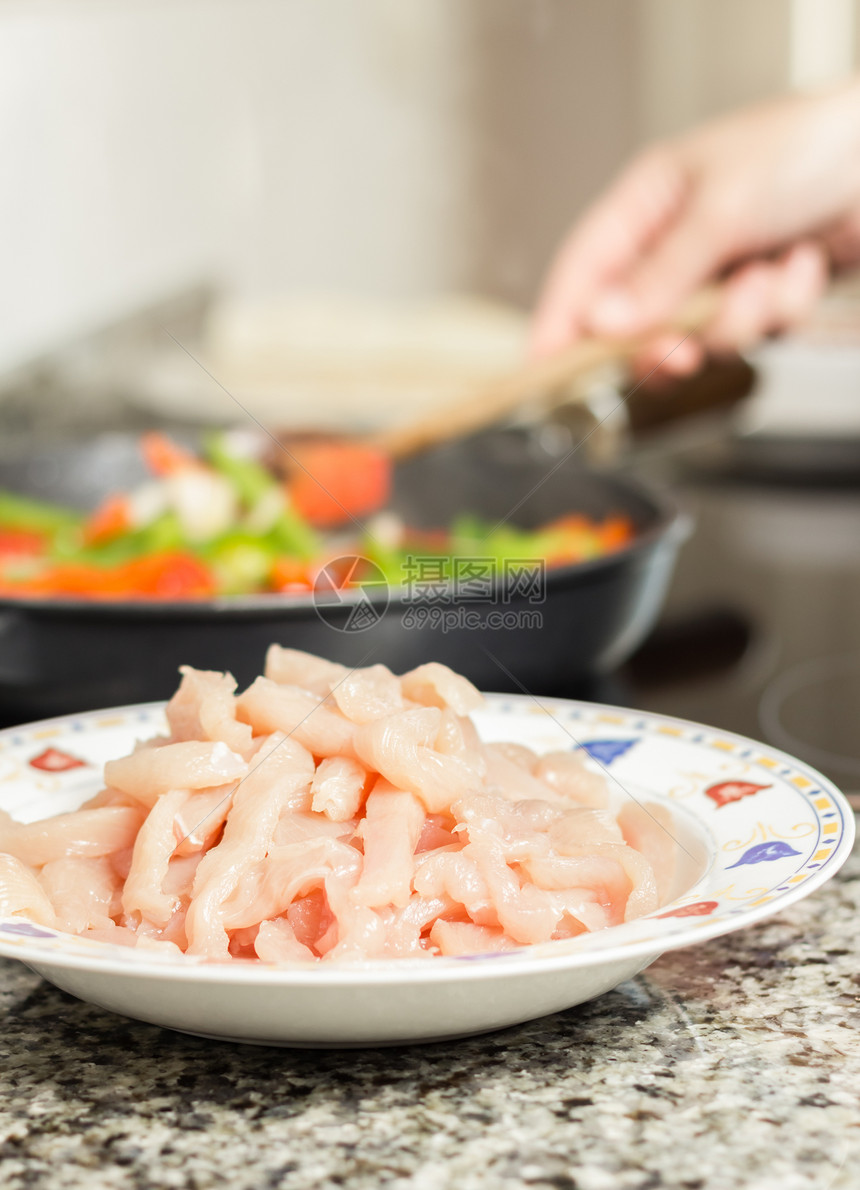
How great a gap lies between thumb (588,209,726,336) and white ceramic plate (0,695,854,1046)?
1230mm

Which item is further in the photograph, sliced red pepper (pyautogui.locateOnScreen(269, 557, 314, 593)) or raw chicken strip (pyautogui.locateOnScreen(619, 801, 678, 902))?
sliced red pepper (pyautogui.locateOnScreen(269, 557, 314, 593))

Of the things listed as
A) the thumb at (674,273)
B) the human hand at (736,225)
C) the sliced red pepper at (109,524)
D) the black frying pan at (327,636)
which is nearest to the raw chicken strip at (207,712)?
the black frying pan at (327,636)

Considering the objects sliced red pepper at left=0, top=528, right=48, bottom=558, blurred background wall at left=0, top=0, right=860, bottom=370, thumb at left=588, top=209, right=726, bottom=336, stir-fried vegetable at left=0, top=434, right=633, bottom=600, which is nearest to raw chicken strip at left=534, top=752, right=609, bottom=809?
stir-fried vegetable at left=0, top=434, right=633, bottom=600

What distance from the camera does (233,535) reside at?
56.6 inches

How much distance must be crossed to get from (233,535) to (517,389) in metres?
0.39

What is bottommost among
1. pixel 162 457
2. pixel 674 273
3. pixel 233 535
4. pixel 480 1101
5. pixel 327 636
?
pixel 480 1101

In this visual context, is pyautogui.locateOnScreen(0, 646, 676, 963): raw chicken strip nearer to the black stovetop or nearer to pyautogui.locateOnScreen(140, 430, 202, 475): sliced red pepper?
the black stovetop

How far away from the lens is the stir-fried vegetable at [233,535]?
124 cm

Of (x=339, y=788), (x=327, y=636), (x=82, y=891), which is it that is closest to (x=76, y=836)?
(x=82, y=891)

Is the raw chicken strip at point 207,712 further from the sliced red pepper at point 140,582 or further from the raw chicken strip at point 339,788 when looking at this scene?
the sliced red pepper at point 140,582

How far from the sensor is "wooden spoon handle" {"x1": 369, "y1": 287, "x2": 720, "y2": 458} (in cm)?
154

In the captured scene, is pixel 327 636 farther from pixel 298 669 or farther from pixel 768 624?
pixel 768 624

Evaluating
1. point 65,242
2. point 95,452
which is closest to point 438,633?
point 95,452

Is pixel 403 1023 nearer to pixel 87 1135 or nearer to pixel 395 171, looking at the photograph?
pixel 87 1135
